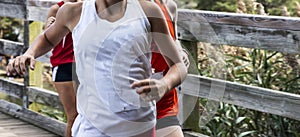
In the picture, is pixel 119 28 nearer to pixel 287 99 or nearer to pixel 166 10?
pixel 166 10

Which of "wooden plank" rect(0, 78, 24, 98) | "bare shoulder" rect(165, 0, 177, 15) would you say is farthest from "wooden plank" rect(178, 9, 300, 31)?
"wooden plank" rect(0, 78, 24, 98)

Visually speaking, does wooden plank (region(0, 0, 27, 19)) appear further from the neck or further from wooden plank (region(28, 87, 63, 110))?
the neck

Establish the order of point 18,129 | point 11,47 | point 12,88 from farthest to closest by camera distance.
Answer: point 12,88
point 11,47
point 18,129

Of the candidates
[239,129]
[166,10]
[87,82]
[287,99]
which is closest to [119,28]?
[87,82]

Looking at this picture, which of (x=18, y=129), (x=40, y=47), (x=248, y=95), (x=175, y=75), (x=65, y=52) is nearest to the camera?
(x=175, y=75)

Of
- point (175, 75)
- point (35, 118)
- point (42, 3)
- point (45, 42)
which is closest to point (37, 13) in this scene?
point (42, 3)

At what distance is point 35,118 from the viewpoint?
7.08 m

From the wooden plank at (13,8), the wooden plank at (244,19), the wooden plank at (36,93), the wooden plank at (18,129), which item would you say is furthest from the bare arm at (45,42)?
the wooden plank at (13,8)

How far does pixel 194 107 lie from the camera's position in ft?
17.3

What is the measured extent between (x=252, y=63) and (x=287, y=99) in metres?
1.59

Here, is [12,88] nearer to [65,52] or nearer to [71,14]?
[65,52]

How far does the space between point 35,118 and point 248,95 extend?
293cm

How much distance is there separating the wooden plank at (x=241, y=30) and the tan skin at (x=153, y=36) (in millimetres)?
1817

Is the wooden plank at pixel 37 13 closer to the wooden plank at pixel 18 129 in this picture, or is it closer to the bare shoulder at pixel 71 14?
the wooden plank at pixel 18 129
